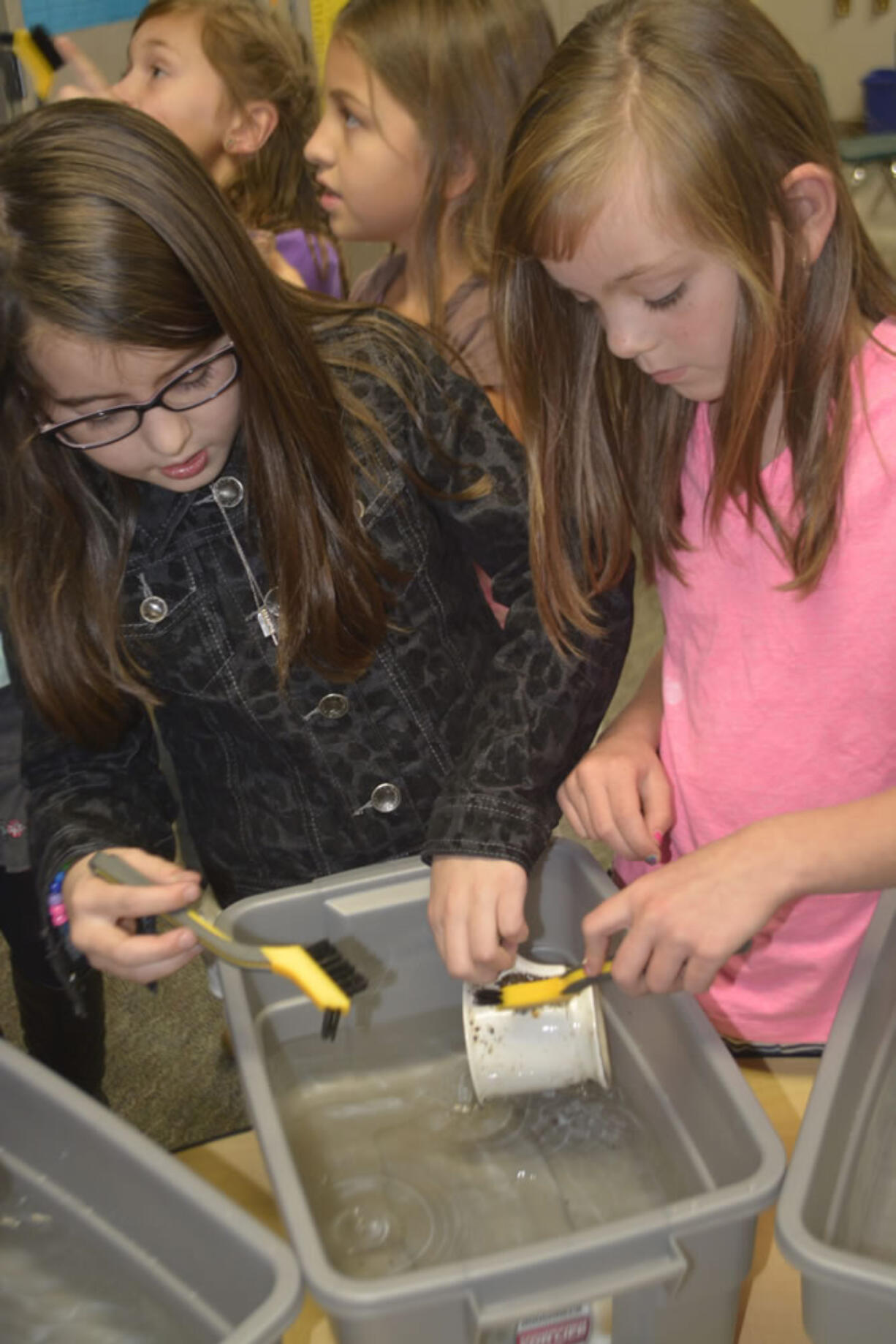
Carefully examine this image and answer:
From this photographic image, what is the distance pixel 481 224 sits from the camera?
4.86ft

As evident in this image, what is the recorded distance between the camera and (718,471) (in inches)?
32.6

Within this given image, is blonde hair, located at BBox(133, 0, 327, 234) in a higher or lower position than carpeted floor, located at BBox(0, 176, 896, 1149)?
higher

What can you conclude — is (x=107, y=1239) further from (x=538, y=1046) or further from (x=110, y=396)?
(x=110, y=396)

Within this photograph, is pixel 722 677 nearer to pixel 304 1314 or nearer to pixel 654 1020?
pixel 654 1020

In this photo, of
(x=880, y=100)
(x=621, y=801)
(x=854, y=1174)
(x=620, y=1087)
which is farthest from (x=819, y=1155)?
(x=880, y=100)

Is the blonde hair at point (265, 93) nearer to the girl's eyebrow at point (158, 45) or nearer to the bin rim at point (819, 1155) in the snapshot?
the girl's eyebrow at point (158, 45)

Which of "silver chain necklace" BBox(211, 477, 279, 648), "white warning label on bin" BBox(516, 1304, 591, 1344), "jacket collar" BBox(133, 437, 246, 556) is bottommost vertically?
"white warning label on bin" BBox(516, 1304, 591, 1344)

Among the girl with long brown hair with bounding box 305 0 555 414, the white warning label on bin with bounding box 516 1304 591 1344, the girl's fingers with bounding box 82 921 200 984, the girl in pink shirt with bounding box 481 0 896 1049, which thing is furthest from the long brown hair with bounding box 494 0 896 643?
the girl with long brown hair with bounding box 305 0 555 414

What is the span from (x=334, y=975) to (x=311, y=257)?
56.3 inches

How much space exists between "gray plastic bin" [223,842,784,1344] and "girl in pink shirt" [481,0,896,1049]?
0.06 m

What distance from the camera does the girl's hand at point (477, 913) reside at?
0.71 metres

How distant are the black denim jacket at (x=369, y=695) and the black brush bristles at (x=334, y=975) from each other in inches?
4.9

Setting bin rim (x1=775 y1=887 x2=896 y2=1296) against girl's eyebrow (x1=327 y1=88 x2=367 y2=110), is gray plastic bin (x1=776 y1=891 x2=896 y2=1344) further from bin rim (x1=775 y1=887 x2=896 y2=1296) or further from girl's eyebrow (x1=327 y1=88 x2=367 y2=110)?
girl's eyebrow (x1=327 y1=88 x2=367 y2=110)

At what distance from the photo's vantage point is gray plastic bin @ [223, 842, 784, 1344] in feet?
1.69
